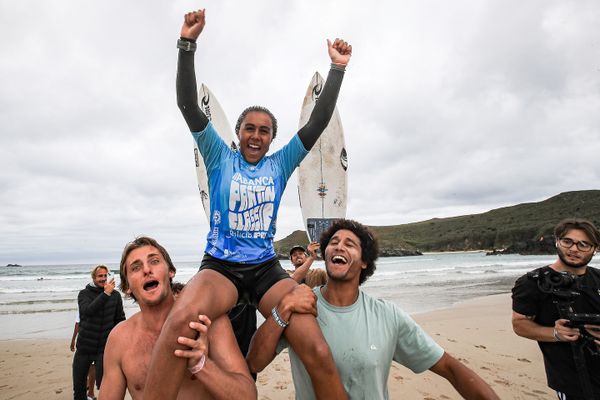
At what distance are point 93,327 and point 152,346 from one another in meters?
3.44

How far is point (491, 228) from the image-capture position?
284 ft

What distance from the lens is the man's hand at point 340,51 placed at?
2684 millimetres

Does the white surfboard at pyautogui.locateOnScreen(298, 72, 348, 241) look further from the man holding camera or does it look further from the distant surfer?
the distant surfer

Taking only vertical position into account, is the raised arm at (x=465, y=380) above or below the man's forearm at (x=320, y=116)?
below

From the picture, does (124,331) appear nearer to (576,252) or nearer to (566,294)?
(566,294)

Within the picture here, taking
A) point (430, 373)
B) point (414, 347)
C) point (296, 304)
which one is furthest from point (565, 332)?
point (430, 373)

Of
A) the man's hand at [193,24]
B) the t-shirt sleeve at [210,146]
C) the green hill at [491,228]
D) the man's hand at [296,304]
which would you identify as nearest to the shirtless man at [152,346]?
the man's hand at [296,304]

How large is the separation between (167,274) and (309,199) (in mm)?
4260

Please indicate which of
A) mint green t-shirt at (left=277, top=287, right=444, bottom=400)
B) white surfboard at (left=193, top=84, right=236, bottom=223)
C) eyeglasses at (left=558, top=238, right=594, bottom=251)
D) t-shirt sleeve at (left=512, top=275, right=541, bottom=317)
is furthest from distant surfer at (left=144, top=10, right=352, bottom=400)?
white surfboard at (left=193, top=84, right=236, bottom=223)

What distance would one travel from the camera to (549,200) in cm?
9538

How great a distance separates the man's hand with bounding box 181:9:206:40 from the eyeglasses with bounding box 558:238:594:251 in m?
3.17

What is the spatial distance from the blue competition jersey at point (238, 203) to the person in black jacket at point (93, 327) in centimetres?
361

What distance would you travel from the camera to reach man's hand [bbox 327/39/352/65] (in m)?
2.68

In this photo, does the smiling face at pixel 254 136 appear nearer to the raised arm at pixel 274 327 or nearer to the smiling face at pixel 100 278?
the raised arm at pixel 274 327
